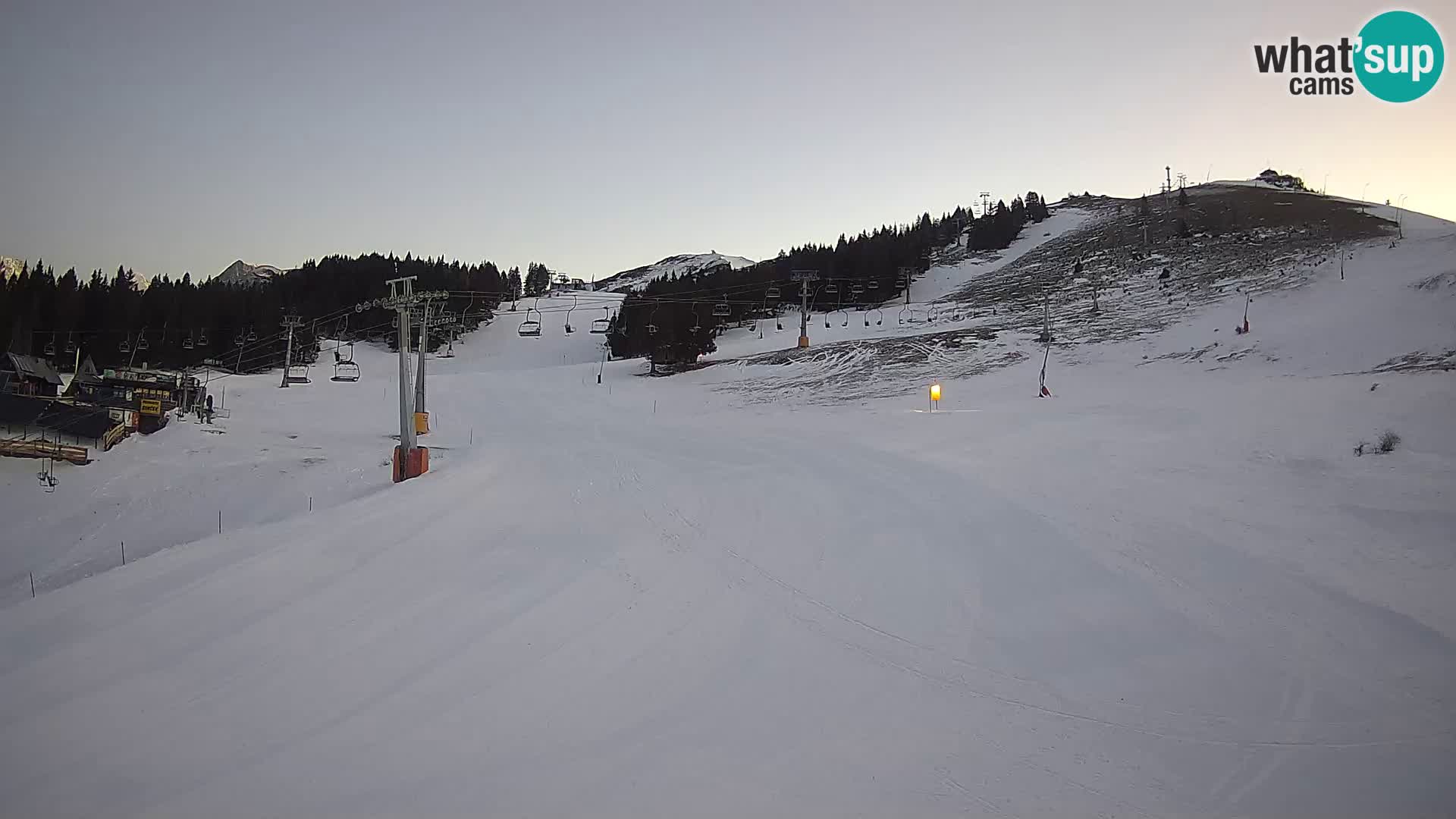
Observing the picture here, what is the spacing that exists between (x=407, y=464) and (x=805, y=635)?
51.2 ft

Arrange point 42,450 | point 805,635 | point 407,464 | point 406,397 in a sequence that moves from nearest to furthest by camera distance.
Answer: point 805,635 → point 407,464 → point 406,397 → point 42,450

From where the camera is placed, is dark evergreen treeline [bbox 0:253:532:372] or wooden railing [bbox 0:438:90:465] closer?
wooden railing [bbox 0:438:90:465]

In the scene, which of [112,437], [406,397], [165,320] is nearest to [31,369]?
[112,437]

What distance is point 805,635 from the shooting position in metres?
11.0

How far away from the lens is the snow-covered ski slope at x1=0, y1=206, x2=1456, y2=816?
7645 mm

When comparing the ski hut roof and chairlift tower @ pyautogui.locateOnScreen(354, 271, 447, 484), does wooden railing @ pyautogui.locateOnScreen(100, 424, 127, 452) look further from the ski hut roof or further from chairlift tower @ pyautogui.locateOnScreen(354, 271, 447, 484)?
chairlift tower @ pyautogui.locateOnScreen(354, 271, 447, 484)

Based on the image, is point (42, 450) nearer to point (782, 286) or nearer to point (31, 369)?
point (31, 369)

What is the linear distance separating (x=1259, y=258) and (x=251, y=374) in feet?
236

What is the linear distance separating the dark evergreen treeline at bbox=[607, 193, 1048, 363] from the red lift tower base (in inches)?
963

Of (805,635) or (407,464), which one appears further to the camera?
(407,464)

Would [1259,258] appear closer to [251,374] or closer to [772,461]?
[772,461]

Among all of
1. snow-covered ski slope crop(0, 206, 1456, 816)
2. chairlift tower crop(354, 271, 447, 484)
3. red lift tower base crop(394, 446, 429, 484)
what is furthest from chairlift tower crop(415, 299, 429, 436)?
snow-covered ski slope crop(0, 206, 1456, 816)

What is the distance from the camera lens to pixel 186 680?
32.9 feet

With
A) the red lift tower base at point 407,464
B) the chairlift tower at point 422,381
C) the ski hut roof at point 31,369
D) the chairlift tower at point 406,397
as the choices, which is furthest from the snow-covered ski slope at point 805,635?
the ski hut roof at point 31,369
